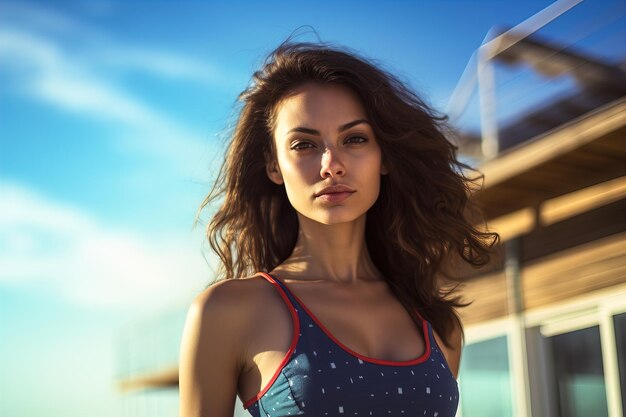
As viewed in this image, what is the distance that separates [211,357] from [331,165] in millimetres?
584

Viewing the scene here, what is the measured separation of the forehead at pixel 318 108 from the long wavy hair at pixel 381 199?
0.07 m

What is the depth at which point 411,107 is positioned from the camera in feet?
8.89

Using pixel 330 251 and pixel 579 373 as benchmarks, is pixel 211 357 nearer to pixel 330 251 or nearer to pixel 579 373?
pixel 330 251

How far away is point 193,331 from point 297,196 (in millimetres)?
475

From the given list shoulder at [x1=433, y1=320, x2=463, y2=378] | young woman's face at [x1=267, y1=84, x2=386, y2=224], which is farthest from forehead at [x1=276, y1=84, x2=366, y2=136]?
shoulder at [x1=433, y1=320, x2=463, y2=378]

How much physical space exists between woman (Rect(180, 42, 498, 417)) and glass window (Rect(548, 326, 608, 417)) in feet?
13.8

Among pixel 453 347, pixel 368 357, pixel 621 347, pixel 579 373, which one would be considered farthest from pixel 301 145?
pixel 579 373

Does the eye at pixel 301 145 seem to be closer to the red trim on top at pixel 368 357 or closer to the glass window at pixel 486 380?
the red trim on top at pixel 368 357

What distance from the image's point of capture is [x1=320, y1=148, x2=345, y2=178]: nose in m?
2.38

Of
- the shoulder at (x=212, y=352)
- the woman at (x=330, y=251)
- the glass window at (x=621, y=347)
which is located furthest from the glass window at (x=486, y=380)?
the shoulder at (x=212, y=352)

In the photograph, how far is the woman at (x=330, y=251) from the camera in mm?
2219

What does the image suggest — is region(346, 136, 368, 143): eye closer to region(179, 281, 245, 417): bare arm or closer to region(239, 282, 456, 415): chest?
region(239, 282, 456, 415): chest

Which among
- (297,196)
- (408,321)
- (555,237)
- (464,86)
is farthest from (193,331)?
(464,86)

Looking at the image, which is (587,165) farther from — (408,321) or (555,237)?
(408,321)
